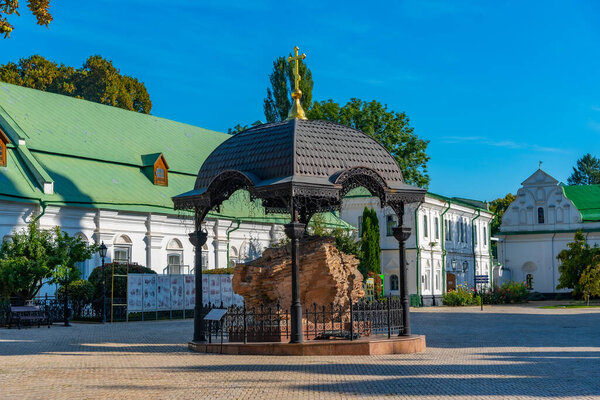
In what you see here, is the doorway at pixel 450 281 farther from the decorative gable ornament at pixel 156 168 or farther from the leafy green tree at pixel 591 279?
the decorative gable ornament at pixel 156 168

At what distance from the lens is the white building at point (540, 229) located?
63500mm

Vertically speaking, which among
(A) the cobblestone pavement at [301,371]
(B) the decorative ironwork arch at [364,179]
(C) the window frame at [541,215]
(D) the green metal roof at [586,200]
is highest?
(D) the green metal roof at [586,200]

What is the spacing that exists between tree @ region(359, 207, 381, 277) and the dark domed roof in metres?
25.7

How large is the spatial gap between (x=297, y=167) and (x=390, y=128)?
40.8 meters

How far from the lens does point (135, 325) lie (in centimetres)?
2914

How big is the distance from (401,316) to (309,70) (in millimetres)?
46391

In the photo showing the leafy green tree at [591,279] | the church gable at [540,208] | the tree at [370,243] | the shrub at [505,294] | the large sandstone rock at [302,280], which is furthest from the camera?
the church gable at [540,208]

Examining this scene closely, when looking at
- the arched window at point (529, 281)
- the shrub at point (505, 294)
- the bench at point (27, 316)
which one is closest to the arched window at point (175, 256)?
the bench at point (27, 316)

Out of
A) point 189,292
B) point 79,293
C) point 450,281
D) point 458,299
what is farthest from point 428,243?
point 79,293

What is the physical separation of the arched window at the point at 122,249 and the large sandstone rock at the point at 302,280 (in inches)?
762

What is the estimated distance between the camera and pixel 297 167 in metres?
17.0

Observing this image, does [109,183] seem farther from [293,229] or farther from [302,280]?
[293,229]

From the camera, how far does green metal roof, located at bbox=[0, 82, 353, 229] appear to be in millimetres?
35344

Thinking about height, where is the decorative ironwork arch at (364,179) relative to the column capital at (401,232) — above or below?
above
